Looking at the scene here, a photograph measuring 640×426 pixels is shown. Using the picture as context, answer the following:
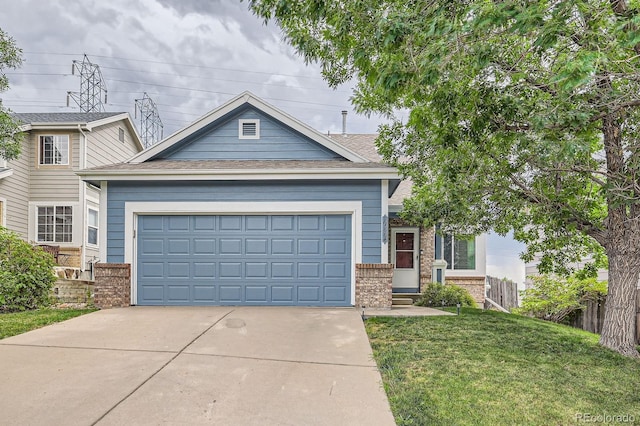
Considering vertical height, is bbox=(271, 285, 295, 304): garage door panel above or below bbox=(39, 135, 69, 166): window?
below

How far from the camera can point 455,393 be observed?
412cm

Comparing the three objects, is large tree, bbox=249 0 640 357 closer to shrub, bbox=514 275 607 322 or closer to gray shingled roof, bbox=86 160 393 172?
gray shingled roof, bbox=86 160 393 172

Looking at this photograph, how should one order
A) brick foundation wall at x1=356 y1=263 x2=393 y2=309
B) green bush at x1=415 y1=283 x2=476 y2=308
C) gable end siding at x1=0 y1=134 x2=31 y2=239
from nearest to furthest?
brick foundation wall at x1=356 y1=263 x2=393 y2=309, green bush at x1=415 y1=283 x2=476 y2=308, gable end siding at x1=0 y1=134 x2=31 y2=239

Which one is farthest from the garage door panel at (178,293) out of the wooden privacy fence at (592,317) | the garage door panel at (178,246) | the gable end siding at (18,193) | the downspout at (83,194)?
the wooden privacy fence at (592,317)

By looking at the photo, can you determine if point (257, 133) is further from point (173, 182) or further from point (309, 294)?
point (309, 294)

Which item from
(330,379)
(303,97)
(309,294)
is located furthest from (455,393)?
(303,97)

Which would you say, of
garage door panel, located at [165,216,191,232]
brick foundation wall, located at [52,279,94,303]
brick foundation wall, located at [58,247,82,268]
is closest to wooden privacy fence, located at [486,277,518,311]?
garage door panel, located at [165,216,191,232]

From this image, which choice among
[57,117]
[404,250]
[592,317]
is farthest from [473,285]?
[57,117]

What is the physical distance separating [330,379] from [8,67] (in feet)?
31.9

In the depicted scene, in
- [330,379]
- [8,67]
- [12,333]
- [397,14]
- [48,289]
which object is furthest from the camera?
[48,289]

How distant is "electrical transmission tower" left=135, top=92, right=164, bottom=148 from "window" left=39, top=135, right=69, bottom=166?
5927mm

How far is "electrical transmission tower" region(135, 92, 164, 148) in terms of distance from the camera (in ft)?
68.9

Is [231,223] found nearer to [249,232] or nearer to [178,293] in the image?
[249,232]

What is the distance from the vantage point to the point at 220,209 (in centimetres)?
888
